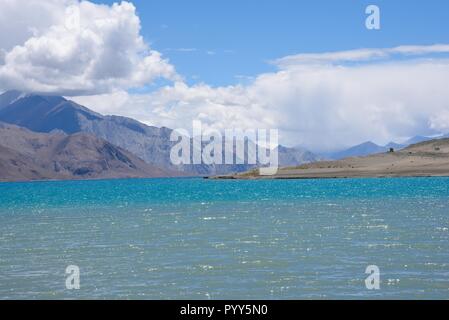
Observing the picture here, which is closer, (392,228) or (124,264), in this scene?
(124,264)

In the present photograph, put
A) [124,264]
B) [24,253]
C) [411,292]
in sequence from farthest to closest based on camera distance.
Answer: [24,253] → [124,264] → [411,292]

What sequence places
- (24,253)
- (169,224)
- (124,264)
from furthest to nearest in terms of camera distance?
(169,224) → (24,253) → (124,264)

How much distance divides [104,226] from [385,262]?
105ft

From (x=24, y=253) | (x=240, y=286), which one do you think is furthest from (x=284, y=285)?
(x=24, y=253)

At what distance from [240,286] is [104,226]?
32556 millimetres

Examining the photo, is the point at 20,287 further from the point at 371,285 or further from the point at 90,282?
the point at 371,285

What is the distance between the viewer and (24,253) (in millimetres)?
38281

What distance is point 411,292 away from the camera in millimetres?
24312
